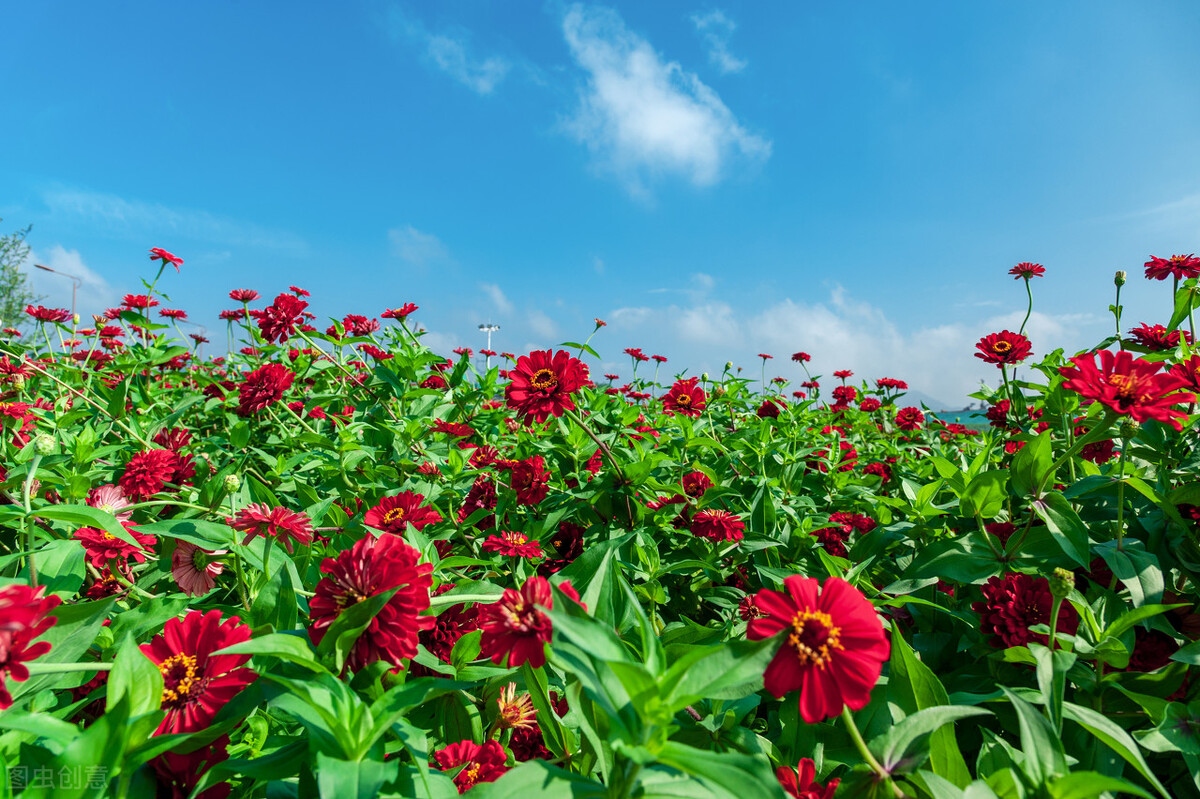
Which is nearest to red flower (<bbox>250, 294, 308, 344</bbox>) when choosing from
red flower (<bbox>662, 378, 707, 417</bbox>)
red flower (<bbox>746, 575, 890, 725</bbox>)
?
red flower (<bbox>662, 378, 707, 417</bbox>)

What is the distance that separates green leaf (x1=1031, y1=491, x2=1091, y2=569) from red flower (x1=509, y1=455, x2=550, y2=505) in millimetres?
1545

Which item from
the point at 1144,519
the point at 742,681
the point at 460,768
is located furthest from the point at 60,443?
the point at 1144,519

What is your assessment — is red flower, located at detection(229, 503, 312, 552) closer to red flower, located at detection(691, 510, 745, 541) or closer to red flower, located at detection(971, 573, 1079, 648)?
red flower, located at detection(691, 510, 745, 541)

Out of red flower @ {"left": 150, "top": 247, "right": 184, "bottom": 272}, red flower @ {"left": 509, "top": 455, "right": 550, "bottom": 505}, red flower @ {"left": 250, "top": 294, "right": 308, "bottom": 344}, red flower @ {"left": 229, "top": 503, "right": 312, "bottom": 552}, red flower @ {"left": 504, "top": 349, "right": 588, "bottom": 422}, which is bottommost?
red flower @ {"left": 229, "top": 503, "right": 312, "bottom": 552}

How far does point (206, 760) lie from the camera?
91 cm

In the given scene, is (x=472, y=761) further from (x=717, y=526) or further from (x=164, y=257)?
(x=164, y=257)

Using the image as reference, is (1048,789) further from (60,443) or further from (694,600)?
(60,443)

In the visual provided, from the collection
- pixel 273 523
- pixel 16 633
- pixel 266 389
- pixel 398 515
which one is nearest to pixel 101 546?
pixel 273 523

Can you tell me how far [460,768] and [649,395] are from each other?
15.4 ft

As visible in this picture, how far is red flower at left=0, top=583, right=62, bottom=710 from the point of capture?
0.77 m

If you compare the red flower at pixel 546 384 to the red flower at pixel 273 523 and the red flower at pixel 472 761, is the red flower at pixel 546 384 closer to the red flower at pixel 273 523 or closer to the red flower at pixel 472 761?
the red flower at pixel 273 523

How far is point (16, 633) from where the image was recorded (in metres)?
0.81

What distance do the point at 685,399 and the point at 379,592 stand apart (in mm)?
2254

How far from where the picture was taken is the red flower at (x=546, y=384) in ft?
5.65
